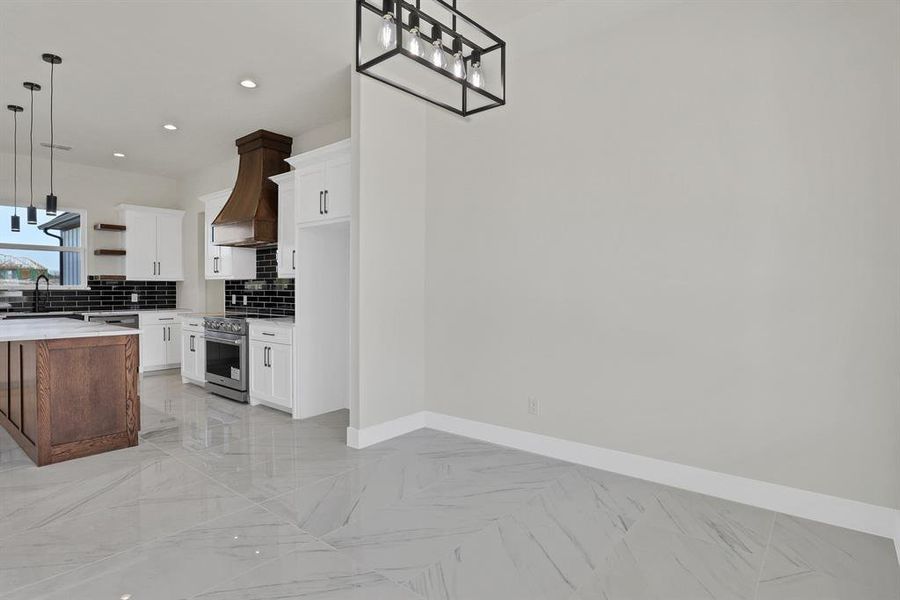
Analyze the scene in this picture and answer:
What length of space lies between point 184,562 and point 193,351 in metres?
4.02

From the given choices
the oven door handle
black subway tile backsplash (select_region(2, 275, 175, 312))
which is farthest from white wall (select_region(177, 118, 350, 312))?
the oven door handle

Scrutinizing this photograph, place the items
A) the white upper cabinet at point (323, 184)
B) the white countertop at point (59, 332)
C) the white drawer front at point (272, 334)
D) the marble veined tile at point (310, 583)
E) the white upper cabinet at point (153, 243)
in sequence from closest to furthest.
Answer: the marble veined tile at point (310, 583) < the white countertop at point (59, 332) < the white upper cabinet at point (323, 184) < the white drawer front at point (272, 334) < the white upper cabinet at point (153, 243)

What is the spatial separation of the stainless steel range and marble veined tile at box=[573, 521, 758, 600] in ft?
12.9

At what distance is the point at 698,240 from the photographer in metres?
2.84

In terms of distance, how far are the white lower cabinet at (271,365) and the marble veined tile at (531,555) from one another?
2662 mm

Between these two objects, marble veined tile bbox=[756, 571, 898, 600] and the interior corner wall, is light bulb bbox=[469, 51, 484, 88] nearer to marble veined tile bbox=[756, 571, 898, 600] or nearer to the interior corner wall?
the interior corner wall

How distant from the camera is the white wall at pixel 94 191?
6.04 metres

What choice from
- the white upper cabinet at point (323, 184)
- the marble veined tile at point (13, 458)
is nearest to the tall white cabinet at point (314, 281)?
the white upper cabinet at point (323, 184)

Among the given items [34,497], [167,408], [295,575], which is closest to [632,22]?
[295,575]

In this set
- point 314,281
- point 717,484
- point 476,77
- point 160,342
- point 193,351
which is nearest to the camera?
point 476,77

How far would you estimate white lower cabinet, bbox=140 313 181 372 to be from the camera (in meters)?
6.41

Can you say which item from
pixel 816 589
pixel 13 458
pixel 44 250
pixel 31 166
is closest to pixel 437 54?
pixel 816 589

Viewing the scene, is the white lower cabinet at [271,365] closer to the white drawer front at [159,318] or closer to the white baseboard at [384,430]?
the white baseboard at [384,430]

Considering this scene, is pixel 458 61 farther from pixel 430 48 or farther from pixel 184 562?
pixel 184 562
